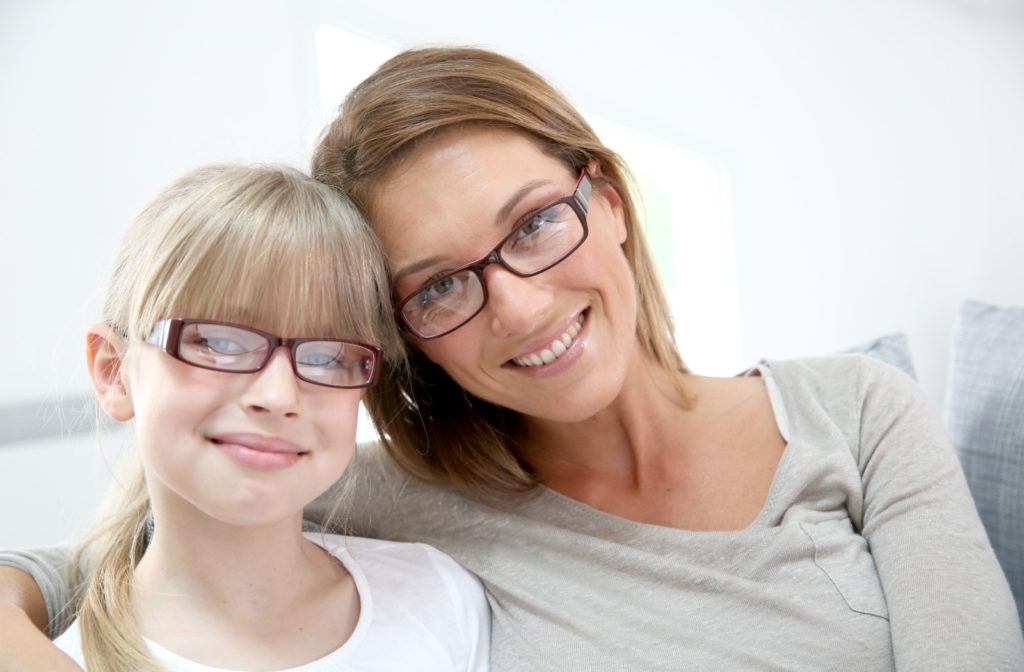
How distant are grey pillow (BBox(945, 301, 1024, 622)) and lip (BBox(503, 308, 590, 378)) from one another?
81 cm

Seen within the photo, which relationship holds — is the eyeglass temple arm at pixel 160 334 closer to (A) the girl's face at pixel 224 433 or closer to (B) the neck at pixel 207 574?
(A) the girl's face at pixel 224 433

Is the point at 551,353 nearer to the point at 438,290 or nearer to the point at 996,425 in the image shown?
the point at 438,290

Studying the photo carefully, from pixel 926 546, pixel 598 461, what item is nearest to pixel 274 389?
pixel 598 461

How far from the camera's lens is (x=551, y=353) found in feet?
4.54

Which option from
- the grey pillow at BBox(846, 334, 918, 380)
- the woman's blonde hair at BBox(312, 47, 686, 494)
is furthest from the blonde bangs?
the grey pillow at BBox(846, 334, 918, 380)

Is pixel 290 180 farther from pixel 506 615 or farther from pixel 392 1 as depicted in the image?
pixel 392 1

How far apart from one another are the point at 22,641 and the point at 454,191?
72 cm

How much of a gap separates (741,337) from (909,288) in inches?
32.8

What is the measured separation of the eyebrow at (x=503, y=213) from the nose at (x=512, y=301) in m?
0.07

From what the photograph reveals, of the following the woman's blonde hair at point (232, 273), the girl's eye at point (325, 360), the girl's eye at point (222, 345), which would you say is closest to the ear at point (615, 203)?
the woman's blonde hair at point (232, 273)

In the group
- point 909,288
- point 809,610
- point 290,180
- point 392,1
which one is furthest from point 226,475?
point 909,288

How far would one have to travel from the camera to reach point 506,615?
1.42m

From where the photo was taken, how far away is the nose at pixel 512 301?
131cm

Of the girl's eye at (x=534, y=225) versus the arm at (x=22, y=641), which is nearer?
the arm at (x=22, y=641)
